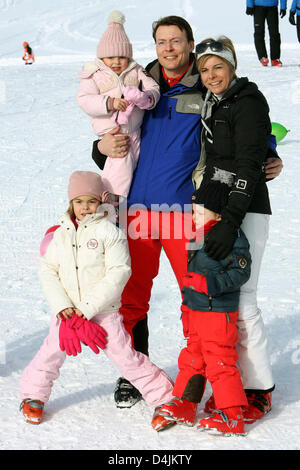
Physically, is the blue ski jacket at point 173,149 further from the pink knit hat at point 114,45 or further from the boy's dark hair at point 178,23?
the pink knit hat at point 114,45

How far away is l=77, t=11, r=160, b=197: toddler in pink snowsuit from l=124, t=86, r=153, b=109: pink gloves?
24 mm

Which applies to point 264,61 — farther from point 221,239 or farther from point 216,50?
point 221,239

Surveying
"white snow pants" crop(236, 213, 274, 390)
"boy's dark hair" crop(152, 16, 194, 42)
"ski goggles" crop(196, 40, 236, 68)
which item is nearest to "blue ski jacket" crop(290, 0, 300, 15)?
"boy's dark hair" crop(152, 16, 194, 42)

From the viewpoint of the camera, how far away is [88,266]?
2.94 m

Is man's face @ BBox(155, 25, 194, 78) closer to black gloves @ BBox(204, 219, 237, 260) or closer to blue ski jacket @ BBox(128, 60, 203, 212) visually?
blue ski jacket @ BBox(128, 60, 203, 212)

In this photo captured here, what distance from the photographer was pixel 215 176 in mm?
2854

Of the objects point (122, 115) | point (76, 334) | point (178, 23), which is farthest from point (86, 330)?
point (178, 23)

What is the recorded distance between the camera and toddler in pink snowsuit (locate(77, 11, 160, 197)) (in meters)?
3.01

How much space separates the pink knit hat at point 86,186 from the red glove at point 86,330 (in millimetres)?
537

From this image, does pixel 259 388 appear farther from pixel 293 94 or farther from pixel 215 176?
pixel 293 94

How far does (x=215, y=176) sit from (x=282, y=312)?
1.82m

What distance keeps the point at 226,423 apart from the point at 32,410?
0.86 m

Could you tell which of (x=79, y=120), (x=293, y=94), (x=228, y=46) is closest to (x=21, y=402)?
(x=228, y=46)

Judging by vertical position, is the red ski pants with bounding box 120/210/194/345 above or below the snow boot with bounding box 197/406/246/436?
above
